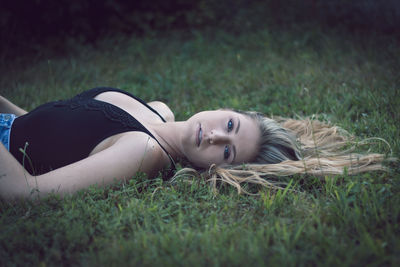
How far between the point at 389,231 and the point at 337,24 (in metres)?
6.29

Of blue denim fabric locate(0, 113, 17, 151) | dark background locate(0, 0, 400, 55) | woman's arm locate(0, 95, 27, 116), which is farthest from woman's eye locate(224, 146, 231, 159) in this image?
dark background locate(0, 0, 400, 55)

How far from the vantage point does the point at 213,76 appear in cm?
540

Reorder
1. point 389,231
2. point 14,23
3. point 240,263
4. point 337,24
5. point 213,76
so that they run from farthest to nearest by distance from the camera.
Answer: point 337,24 < point 14,23 < point 213,76 < point 389,231 < point 240,263

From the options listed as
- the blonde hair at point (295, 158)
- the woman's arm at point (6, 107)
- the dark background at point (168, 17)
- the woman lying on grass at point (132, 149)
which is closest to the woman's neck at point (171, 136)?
the woman lying on grass at point (132, 149)

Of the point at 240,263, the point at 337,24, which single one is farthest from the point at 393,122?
the point at 337,24

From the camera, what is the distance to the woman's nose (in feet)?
9.75

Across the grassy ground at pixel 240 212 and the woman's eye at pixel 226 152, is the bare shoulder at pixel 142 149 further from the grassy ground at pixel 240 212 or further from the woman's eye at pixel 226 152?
the woman's eye at pixel 226 152

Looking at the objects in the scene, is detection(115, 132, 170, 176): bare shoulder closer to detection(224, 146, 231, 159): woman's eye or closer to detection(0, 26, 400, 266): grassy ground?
detection(0, 26, 400, 266): grassy ground

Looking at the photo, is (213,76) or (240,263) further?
(213,76)

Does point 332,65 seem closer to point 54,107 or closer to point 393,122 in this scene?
point 393,122

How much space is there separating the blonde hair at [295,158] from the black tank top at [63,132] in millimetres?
705

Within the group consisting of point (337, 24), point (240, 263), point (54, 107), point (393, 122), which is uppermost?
point (337, 24)

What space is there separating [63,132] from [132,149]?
69cm

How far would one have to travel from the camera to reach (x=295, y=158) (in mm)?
3328
